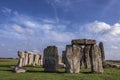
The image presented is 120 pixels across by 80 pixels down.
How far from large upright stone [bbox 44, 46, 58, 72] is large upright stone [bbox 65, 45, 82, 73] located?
2294 millimetres

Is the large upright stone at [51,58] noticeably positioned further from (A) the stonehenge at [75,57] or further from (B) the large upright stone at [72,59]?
(B) the large upright stone at [72,59]

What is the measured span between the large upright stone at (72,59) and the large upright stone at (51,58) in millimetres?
2294

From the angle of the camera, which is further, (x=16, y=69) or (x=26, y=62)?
(x=26, y=62)

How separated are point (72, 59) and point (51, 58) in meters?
3.24

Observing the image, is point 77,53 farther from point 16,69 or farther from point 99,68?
point 16,69

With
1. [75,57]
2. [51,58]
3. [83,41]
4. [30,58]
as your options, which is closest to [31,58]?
[30,58]

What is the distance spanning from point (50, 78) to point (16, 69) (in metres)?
5.93

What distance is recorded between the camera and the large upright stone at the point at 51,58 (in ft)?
84.7

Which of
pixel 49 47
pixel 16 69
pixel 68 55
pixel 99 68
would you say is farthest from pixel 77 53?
pixel 16 69

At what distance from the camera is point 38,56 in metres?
44.8

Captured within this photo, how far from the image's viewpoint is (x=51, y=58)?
26.4 m

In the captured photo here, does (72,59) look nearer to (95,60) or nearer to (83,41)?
(95,60)

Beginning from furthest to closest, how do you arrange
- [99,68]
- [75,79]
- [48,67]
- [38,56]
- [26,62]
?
1. [38,56]
2. [26,62]
3. [48,67]
4. [99,68]
5. [75,79]

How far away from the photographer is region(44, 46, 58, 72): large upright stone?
25.8 m
